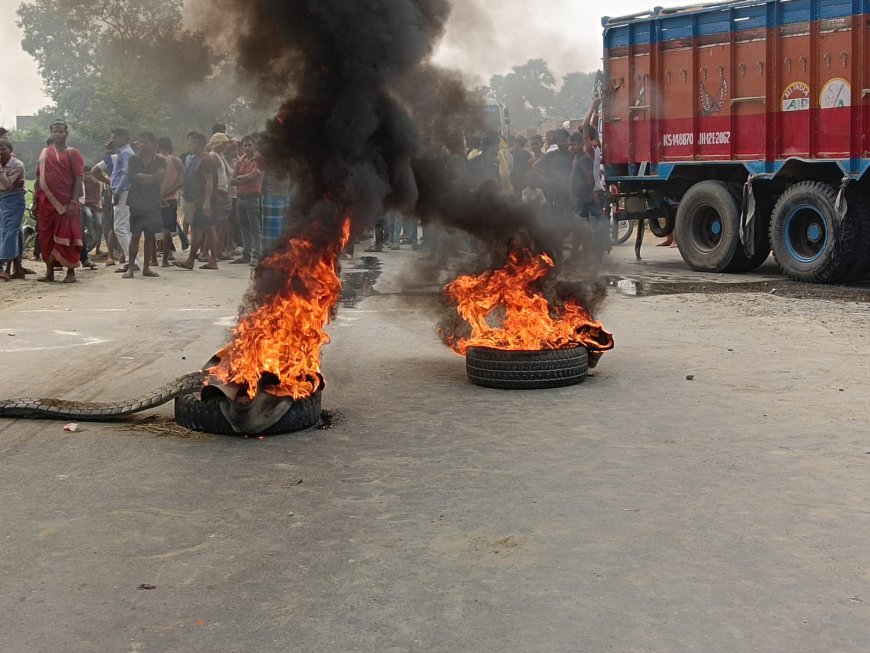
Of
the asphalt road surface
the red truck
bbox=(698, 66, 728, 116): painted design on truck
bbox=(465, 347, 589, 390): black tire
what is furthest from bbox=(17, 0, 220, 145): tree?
bbox=(698, 66, 728, 116): painted design on truck

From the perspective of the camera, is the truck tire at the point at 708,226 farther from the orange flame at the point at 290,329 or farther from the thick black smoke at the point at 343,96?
the orange flame at the point at 290,329

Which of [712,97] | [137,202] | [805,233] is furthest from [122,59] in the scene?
[805,233]

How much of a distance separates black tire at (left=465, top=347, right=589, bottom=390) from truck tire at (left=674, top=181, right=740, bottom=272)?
8260 millimetres

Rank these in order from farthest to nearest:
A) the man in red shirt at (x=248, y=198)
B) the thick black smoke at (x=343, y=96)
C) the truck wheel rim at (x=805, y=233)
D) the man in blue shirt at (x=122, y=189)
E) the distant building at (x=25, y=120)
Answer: the distant building at (x=25, y=120) → the man in red shirt at (x=248, y=198) → the man in blue shirt at (x=122, y=189) → the truck wheel rim at (x=805, y=233) → the thick black smoke at (x=343, y=96)

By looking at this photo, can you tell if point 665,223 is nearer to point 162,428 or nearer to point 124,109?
point 162,428

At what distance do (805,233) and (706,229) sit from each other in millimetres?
2068

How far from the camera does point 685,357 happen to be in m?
8.32

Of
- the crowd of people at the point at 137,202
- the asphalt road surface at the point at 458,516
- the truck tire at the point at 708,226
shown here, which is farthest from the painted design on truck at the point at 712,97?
the asphalt road surface at the point at 458,516

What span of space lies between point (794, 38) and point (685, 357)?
699cm

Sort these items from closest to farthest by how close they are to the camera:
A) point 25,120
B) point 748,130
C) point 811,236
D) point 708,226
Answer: point 811,236 → point 748,130 → point 708,226 → point 25,120

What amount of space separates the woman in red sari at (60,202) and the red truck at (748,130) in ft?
25.4

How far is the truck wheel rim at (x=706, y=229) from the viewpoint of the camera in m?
15.6

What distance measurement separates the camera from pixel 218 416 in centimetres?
596

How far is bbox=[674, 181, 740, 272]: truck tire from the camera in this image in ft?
48.8
